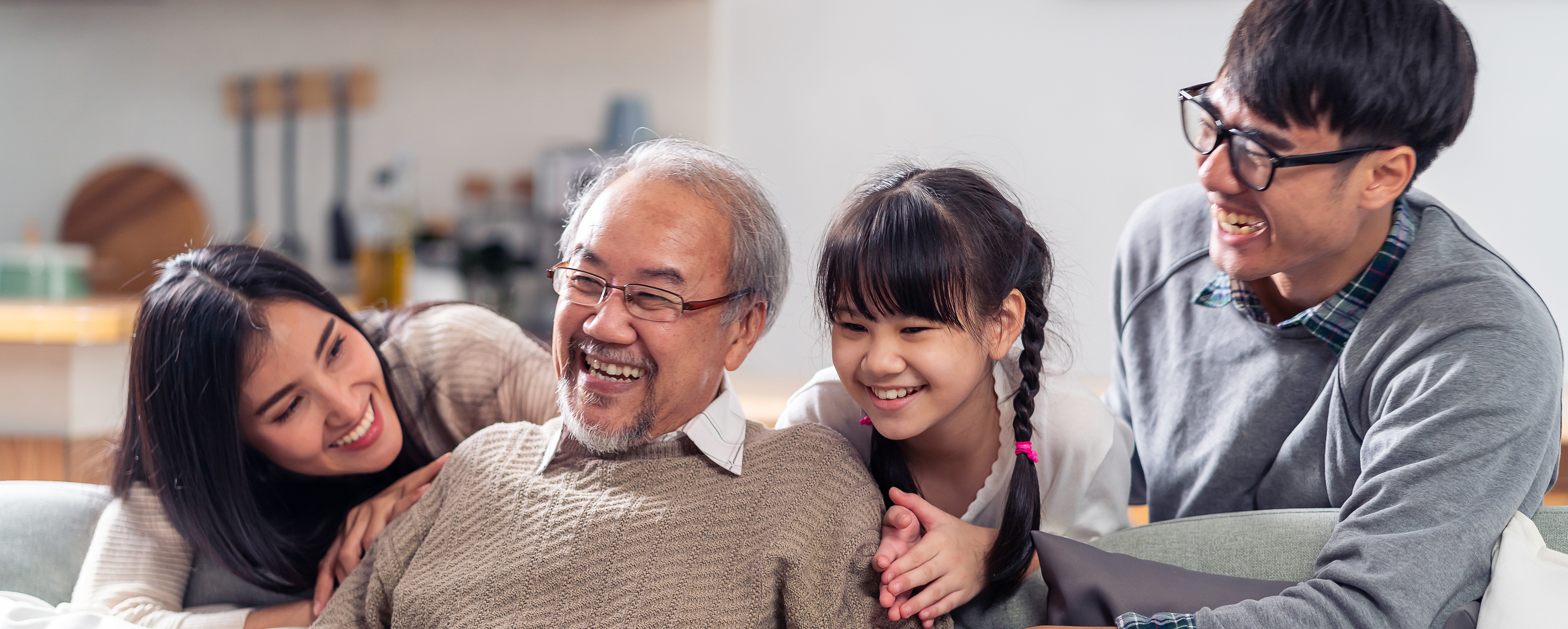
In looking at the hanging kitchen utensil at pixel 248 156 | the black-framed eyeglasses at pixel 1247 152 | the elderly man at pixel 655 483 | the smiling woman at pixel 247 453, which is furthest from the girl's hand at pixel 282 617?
the hanging kitchen utensil at pixel 248 156

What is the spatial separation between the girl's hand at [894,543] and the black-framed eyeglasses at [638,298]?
372mm

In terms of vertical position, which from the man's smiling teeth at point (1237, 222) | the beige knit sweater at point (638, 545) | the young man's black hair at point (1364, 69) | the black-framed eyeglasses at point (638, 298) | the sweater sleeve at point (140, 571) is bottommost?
the sweater sleeve at point (140, 571)

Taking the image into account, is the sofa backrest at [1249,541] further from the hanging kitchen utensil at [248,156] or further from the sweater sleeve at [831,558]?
the hanging kitchen utensil at [248,156]

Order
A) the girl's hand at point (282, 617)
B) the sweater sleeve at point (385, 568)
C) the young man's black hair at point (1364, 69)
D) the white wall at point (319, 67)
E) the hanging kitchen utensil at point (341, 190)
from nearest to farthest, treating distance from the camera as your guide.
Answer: the young man's black hair at point (1364, 69), the sweater sleeve at point (385, 568), the girl's hand at point (282, 617), the white wall at point (319, 67), the hanging kitchen utensil at point (341, 190)

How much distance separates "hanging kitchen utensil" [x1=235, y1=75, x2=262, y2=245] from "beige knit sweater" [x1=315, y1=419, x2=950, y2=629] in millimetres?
2919

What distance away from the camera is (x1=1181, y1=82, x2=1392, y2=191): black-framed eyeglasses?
1.35 m

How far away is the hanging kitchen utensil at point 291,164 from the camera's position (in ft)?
12.7

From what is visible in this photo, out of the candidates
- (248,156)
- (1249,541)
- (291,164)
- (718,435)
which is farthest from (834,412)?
(248,156)

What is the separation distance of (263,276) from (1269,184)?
149 centimetres

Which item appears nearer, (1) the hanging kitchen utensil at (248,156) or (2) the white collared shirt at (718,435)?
(2) the white collared shirt at (718,435)

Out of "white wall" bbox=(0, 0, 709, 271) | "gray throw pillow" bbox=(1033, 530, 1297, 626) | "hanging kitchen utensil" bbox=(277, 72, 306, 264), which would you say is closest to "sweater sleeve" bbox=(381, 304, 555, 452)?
"gray throw pillow" bbox=(1033, 530, 1297, 626)

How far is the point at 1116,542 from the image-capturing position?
59.6 inches

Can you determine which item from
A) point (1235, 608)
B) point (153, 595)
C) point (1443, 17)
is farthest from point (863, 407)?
point (153, 595)

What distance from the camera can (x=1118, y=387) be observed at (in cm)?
198
